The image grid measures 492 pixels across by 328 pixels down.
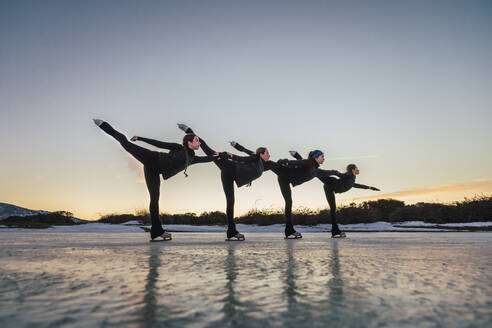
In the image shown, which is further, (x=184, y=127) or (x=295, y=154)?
(x=295, y=154)

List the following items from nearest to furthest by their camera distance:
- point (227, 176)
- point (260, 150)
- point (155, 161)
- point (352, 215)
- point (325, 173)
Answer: point (155, 161) < point (227, 176) < point (260, 150) < point (325, 173) < point (352, 215)

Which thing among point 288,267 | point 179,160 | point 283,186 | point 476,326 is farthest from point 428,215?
point 476,326

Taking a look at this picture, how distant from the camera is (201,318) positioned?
0.99 m

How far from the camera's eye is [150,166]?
20.4 feet

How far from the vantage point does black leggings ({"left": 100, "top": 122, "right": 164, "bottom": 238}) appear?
19.7 feet

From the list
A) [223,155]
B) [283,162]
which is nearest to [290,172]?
[283,162]

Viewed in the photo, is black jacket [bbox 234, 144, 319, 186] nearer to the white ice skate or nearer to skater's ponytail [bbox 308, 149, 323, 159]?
skater's ponytail [bbox 308, 149, 323, 159]

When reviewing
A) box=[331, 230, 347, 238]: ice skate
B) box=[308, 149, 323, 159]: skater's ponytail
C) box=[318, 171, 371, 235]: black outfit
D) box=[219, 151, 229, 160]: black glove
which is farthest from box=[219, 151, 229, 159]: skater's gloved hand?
box=[318, 171, 371, 235]: black outfit

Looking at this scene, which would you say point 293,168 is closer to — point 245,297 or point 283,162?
point 283,162

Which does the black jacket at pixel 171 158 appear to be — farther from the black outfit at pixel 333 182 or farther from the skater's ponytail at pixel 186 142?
the black outfit at pixel 333 182

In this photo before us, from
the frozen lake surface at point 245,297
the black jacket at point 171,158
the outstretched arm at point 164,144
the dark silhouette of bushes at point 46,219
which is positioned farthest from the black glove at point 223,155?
the dark silhouette of bushes at point 46,219

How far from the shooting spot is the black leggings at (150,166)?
19.7 ft

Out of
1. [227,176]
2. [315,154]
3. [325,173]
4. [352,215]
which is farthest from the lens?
[352,215]

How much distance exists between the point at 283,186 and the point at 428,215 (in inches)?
424
